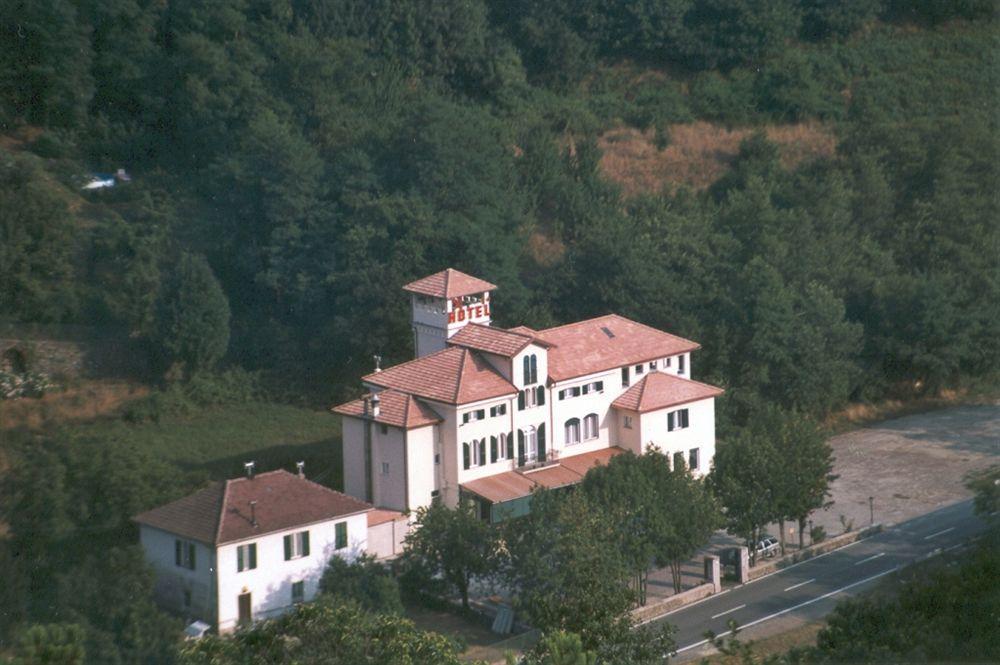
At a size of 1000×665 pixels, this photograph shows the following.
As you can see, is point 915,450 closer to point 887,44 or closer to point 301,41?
point 301,41

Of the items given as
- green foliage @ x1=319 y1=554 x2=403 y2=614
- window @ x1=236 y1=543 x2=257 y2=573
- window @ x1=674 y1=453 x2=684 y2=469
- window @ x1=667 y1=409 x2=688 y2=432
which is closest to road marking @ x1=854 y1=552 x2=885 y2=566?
window @ x1=674 y1=453 x2=684 y2=469

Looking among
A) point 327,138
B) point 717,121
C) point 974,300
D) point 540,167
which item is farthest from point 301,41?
point 974,300

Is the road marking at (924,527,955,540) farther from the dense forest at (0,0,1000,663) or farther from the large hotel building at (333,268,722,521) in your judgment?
the dense forest at (0,0,1000,663)

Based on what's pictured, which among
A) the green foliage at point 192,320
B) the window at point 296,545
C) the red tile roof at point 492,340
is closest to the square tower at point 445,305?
the red tile roof at point 492,340

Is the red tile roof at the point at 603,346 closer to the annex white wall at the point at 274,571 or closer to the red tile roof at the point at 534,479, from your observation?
the red tile roof at the point at 534,479

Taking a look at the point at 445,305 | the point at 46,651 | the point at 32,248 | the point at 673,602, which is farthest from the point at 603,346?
the point at 46,651
